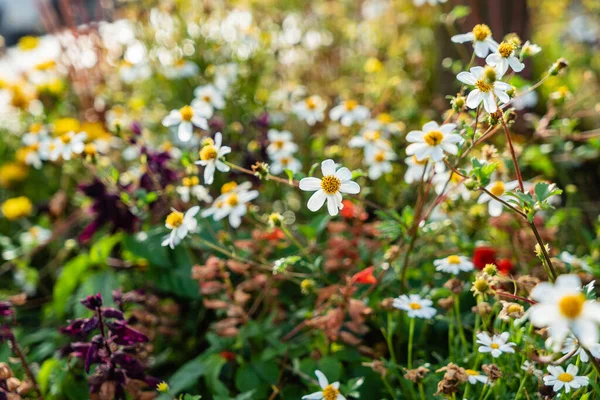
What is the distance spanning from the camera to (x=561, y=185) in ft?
7.41

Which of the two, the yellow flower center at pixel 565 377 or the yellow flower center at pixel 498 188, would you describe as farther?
the yellow flower center at pixel 498 188

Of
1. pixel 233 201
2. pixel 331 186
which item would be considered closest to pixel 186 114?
pixel 233 201

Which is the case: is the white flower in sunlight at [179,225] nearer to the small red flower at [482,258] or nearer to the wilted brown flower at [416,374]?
the wilted brown flower at [416,374]

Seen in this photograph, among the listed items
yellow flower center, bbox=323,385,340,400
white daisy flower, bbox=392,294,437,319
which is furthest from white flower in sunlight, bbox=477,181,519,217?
yellow flower center, bbox=323,385,340,400

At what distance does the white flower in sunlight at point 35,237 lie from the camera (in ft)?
6.60

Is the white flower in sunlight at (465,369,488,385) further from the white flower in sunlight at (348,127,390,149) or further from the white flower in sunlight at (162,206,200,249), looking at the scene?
the white flower in sunlight at (348,127,390,149)

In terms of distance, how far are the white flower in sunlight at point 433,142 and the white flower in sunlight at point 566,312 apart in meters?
0.42

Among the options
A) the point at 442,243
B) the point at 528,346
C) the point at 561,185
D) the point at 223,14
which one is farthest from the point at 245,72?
the point at 528,346

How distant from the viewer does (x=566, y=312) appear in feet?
2.27

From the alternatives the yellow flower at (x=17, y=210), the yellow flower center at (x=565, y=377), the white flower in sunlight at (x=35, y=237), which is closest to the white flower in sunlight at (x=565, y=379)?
the yellow flower center at (x=565, y=377)

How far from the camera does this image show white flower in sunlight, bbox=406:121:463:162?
108 cm

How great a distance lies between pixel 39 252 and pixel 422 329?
1601 millimetres

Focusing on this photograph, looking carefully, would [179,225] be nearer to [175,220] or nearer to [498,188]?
[175,220]

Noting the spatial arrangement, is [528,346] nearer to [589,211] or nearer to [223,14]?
[589,211]
